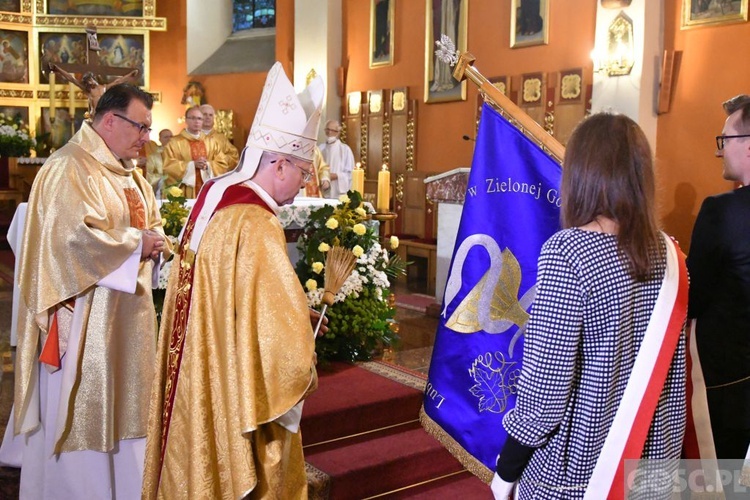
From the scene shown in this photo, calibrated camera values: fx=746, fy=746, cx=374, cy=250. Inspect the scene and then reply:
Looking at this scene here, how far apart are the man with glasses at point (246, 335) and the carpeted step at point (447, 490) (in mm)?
1464

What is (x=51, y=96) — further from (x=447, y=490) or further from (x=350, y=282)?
(x=447, y=490)

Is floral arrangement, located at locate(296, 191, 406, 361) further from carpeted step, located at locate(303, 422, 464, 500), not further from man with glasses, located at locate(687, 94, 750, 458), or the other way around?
man with glasses, located at locate(687, 94, 750, 458)

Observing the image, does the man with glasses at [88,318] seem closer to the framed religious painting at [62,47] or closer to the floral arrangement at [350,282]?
the floral arrangement at [350,282]

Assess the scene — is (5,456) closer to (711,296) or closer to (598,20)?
(711,296)

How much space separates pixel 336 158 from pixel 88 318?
24.3 feet

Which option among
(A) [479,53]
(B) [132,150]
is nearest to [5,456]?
(B) [132,150]

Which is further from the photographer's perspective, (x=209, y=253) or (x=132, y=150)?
(x=132, y=150)

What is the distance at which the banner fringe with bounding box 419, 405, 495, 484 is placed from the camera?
2.48m

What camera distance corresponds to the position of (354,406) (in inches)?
154

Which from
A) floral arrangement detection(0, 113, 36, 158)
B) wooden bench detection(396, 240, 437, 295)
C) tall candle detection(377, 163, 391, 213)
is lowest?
wooden bench detection(396, 240, 437, 295)

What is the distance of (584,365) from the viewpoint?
164 centimetres

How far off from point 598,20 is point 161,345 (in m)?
7.01

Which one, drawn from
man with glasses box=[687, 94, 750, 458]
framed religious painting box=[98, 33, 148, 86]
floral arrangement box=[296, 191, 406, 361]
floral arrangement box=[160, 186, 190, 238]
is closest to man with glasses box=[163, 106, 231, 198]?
floral arrangement box=[160, 186, 190, 238]

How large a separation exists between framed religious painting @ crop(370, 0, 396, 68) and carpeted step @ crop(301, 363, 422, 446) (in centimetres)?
780
